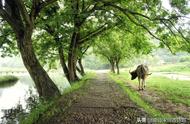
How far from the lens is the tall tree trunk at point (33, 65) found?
1398 cm

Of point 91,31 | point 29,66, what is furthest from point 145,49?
point 29,66

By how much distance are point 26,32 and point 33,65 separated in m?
1.73

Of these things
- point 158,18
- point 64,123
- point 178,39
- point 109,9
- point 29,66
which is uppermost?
point 109,9

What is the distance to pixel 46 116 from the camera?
10414 mm

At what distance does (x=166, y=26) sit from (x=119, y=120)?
7.36 metres

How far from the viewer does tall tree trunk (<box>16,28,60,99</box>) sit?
1398cm

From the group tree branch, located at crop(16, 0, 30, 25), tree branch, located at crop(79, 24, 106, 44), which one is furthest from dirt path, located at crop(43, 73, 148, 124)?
tree branch, located at crop(79, 24, 106, 44)

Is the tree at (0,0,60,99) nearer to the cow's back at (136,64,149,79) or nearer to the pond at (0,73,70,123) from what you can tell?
the pond at (0,73,70,123)

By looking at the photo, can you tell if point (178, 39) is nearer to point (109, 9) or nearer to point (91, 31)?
point (109, 9)

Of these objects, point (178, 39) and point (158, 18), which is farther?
point (178, 39)

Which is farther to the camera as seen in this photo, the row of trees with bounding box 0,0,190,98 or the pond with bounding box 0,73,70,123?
the pond with bounding box 0,73,70,123

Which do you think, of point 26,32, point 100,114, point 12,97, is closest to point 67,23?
point 12,97

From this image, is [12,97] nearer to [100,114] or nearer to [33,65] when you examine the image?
[33,65]

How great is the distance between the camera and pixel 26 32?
1392cm
